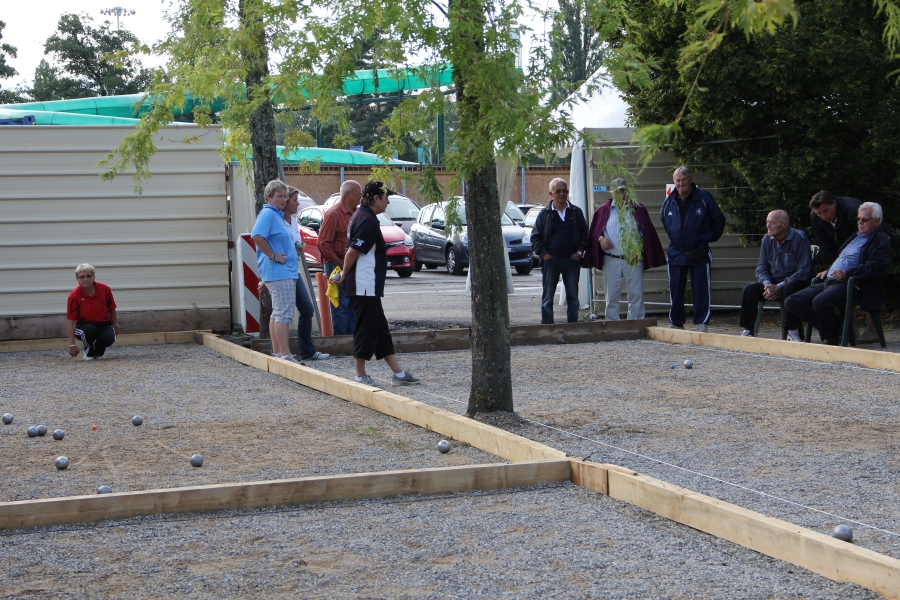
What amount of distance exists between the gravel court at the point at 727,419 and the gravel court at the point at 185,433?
926 mm

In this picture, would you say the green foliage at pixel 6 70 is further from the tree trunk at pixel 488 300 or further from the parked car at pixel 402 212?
the tree trunk at pixel 488 300

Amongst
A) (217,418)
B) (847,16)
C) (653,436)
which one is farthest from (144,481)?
(847,16)

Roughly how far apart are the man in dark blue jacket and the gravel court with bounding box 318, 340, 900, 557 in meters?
1.78

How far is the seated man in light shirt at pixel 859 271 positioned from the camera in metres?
11.3

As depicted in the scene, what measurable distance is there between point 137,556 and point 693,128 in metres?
12.0

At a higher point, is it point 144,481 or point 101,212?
point 101,212

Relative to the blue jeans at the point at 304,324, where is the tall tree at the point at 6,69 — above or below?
above

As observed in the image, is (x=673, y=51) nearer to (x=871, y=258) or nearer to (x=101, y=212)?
(x=871, y=258)

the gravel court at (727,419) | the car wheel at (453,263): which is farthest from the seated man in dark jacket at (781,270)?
the car wheel at (453,263)

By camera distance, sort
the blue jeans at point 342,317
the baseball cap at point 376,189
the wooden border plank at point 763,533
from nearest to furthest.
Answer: the wooden border plank at point 763,533
the baseball cap at point 376,189
the blue jeans at point 342,317

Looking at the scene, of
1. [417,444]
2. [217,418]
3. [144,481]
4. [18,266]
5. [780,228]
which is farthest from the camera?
[18,266]

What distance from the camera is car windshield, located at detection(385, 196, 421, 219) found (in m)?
31.6

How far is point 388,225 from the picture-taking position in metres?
28.5

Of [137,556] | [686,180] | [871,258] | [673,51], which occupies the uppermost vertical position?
[673,51]
